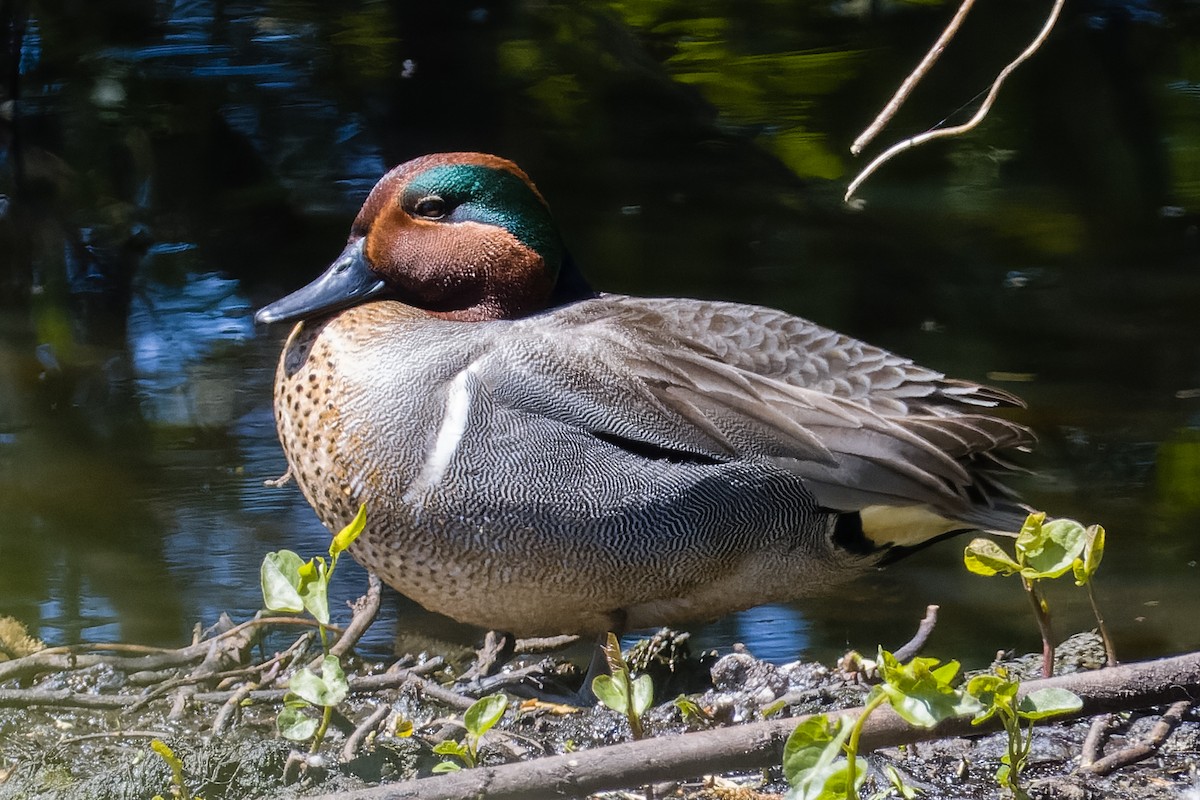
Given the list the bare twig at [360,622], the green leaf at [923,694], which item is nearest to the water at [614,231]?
the bare twig at [360,622]

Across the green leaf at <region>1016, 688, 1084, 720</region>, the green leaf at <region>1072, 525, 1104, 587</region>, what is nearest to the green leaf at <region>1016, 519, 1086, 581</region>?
the green leaf at <region>1072, 525, 1104, 587</region>

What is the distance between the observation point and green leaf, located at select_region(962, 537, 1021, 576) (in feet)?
6.23

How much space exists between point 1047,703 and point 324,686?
1019mm

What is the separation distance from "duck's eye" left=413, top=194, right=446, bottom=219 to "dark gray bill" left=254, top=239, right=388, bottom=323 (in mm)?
157

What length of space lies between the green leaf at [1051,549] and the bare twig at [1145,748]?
1.33ft

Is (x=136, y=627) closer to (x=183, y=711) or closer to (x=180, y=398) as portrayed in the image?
(x=183, y=711)

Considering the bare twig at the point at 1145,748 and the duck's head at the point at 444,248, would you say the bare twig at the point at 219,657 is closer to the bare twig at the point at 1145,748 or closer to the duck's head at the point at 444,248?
the duck's head at the point at 444,248

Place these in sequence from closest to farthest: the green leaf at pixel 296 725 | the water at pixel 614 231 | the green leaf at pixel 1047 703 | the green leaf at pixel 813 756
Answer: the green leaf at pixel 813 756 < the green leaf at pixel 1047 703 < the green leaf at pixel 296 725 < the water at pixel 614 231

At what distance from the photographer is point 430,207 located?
295 cm

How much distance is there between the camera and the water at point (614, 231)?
3.48 m

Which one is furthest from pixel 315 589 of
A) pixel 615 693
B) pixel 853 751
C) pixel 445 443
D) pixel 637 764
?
pixel 853 751

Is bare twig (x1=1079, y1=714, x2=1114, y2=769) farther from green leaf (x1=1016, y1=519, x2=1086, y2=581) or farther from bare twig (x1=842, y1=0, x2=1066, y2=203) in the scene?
bare twig (x1=842, y1=0, x2=1066, y2=203)

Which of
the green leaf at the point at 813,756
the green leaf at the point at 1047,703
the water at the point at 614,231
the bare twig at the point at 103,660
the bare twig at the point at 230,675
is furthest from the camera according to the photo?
the water at the point at 614,231

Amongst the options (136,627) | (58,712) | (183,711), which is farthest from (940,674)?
(136,627)
